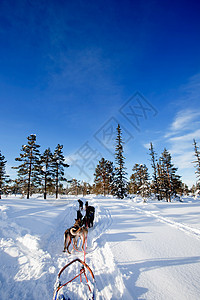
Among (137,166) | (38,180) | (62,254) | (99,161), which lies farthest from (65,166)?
(62,254)

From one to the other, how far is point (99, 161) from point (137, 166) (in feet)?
41.3

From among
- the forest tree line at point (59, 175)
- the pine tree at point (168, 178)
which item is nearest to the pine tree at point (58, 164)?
the forest tree line at point (59, 175)

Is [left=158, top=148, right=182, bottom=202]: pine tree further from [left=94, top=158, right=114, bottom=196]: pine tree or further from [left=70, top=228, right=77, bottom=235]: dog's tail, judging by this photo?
[left=70, top=228, right=77, bottom=235]: dog's tail

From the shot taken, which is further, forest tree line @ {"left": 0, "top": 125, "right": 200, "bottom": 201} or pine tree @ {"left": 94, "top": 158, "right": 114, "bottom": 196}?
pine tree @ {"left": 94, "top": 158, "right": 114, "bottom": 196}

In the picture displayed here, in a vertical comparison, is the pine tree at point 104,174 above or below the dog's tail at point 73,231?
above

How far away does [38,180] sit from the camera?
1045 inches

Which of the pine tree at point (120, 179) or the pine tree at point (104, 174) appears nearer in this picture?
the pine tree at point (120, 179)

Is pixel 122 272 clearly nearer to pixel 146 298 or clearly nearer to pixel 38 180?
pixel 146 298

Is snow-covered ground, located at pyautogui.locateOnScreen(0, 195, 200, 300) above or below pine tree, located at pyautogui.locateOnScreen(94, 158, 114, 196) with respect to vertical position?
below

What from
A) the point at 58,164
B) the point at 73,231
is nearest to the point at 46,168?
the point at 58,164

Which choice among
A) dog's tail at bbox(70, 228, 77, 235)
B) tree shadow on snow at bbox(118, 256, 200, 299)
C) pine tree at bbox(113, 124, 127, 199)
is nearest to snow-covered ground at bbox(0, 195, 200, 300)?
tree shadow on snow at bbox(118, 256, 200, 299)

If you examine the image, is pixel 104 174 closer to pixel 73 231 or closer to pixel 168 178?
pixel 168 178

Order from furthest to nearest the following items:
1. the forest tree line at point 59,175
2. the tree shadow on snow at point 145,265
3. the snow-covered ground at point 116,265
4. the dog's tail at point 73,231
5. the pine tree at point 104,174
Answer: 1. the pine tree at point 104,174
2. the forest tree line at point 59,175
3. the dog's tail at point 73,231
4. the tree shadow on snow at point 145,265
5. the snow-covered ground at point 116,265

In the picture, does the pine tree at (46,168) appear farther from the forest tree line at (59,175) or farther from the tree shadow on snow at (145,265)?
the tree shadow on snow at (145,265)
